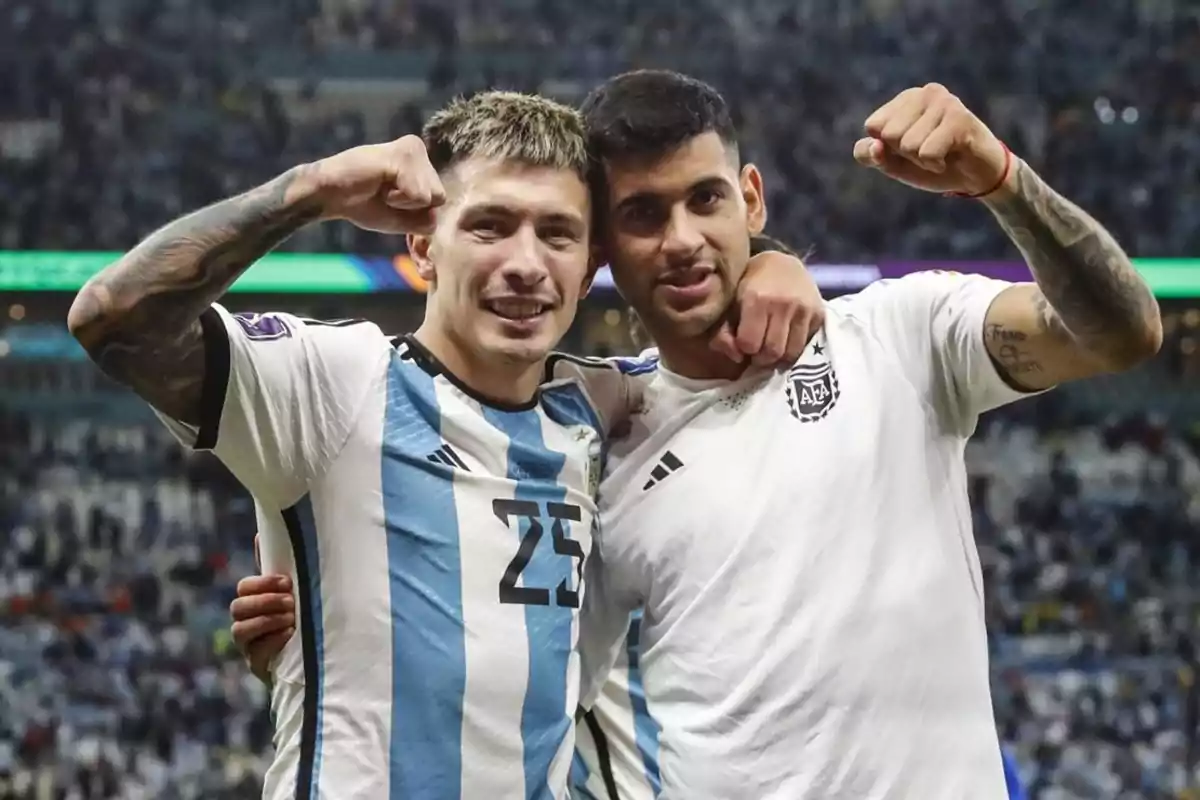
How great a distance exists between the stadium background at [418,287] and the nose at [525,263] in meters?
8.35

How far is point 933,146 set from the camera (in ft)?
5.92

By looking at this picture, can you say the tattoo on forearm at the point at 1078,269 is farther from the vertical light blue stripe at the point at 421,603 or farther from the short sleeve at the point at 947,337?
the vertical light blue stripe at the point at 421,603

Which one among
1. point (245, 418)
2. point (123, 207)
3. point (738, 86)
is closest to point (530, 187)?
point (245, 418)

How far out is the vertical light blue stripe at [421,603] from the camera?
1.93 m

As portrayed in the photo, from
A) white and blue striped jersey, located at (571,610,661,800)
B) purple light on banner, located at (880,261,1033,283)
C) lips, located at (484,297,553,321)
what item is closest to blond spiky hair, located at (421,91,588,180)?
lips, located at (484,297,553,321)

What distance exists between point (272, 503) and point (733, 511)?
73cm

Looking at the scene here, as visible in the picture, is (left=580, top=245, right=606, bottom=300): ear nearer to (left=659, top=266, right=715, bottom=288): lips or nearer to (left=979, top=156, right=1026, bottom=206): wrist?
(left=659, top=266, right=715, bottom=288): lips

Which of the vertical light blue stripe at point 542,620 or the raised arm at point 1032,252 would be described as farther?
the vertical light blue stripe at point 542,620

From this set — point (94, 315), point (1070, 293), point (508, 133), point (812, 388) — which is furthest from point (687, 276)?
point (94, 315)

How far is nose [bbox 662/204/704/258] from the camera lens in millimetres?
2254

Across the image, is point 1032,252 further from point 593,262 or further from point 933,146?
point 593,262

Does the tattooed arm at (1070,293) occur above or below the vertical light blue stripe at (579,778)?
above

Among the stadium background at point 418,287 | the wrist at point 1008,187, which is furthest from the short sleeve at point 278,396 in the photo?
the stadium background at point 418,287

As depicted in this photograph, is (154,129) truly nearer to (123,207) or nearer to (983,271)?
(123,207)
